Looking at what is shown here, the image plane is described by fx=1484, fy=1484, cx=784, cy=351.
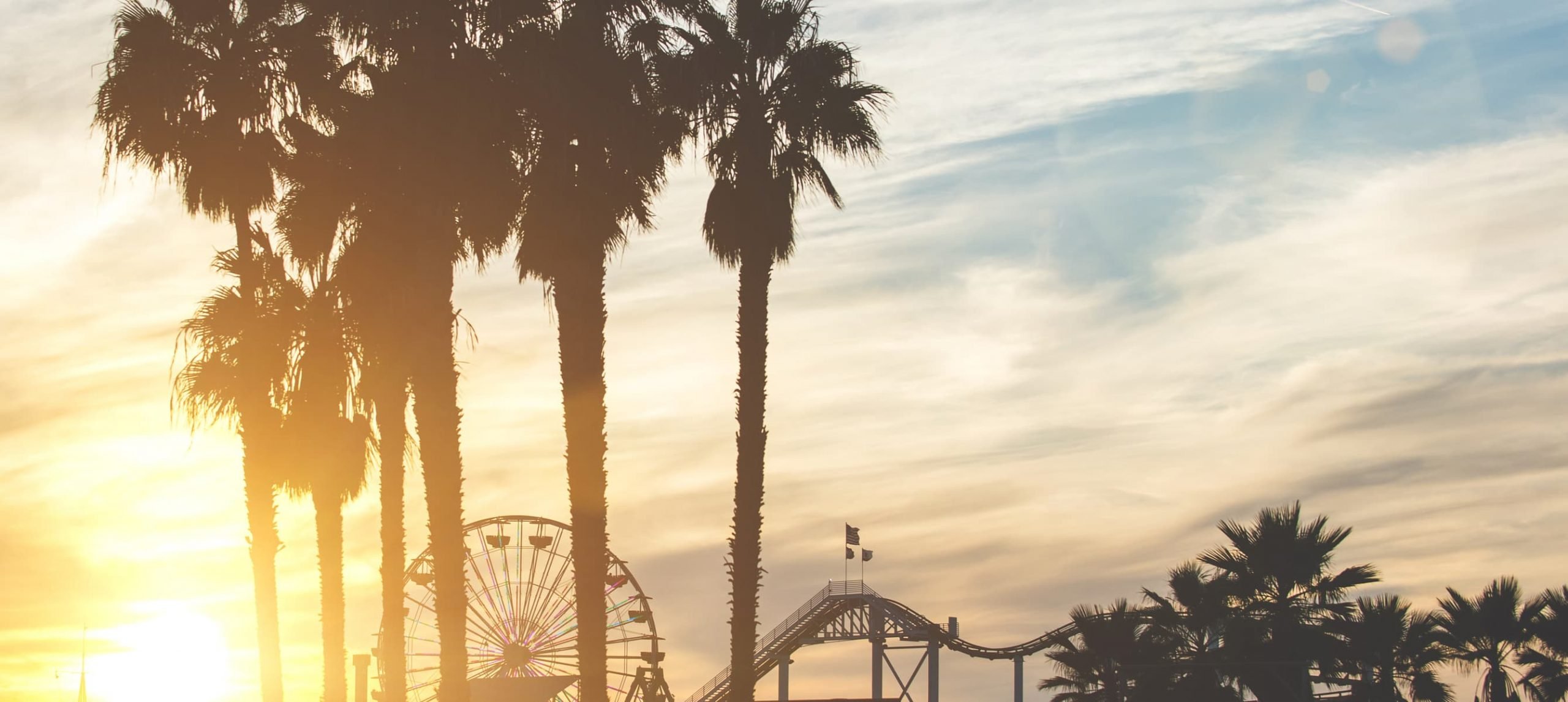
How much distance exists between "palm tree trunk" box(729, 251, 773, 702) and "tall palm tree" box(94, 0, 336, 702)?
1022cm

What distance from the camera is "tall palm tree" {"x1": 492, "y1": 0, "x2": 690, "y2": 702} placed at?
23797 mm

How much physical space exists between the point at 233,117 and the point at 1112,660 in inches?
1183

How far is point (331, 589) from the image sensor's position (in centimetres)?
3347

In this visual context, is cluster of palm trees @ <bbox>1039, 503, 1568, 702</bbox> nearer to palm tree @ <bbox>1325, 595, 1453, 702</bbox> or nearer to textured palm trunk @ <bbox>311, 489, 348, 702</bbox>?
palm tree @ <bbox>1325, 595, 1453, 702</bbox>

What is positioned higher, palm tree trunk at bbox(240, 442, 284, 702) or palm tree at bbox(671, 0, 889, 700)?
palm tree at bbox(671, 0, 889, 700)

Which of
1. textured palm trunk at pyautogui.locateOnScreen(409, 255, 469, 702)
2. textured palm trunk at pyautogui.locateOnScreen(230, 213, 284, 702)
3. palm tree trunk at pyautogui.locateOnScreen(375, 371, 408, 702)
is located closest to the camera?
textured palm trunk at pyautogui.locateOnScreen(409, 255, 469, 702)

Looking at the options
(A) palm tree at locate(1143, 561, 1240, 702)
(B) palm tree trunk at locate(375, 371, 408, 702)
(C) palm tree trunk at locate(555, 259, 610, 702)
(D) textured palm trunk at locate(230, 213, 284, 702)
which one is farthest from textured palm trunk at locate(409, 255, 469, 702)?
(A) palm tree at locate(1143, 561, 1240, 702)

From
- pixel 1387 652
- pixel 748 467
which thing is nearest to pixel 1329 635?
pixel 1387 652

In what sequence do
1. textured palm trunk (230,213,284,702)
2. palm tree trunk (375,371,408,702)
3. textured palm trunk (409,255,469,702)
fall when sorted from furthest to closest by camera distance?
textured palm trunk (230,213,284,702)
palm tree trunk (375,371,408,702)
textured palm trunk (409,255,469,702)

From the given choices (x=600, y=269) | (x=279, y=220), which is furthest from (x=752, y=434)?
(x=279, y=220)

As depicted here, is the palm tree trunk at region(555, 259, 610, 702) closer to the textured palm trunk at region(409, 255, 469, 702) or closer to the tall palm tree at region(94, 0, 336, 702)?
the textured palm trunk at region(409, 255, 469, 702)

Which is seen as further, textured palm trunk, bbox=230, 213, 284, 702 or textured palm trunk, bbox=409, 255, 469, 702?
textured palm trunk, bbox=230, 213, 284, 702

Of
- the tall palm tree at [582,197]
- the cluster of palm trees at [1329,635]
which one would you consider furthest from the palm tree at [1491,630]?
the tall palm tree at [582,197]

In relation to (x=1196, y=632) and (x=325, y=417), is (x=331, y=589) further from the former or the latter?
(x=1196, y=632)
